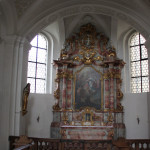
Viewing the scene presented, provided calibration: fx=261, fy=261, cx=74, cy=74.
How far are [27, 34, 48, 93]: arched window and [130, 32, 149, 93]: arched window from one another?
5059 millimetres

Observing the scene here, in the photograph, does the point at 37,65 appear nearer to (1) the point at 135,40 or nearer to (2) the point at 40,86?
(2) the point at 40,86

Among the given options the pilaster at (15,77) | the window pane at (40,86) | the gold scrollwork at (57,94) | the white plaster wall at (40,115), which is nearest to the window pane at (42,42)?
the window pane at (40,86)

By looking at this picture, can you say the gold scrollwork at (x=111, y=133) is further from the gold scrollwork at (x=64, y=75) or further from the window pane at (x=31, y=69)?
the window pane at (x=31, y=69)

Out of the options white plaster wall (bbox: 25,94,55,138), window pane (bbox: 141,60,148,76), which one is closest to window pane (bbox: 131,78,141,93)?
window pane (bbox: 141,60,148,76)

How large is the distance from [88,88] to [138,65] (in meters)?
3.14

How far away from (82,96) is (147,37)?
475cm

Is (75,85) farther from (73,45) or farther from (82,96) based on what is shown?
(73,45)

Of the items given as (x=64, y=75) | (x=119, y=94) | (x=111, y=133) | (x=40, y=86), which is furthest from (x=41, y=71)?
(x=111, y=133)

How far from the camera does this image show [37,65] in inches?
591

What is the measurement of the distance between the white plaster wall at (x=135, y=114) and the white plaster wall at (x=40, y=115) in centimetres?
404

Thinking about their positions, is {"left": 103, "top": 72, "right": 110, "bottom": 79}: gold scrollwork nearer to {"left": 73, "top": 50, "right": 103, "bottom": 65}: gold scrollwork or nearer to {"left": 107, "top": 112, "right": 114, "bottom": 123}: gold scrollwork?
{"left": 73, "top": 50, "right": 103, "bottom": 65}: gold scrollwork

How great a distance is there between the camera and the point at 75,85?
1438 cm

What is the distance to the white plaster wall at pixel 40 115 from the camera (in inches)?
534

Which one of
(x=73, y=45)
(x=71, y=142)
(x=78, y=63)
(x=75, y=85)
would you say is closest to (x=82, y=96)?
(x=75, y=85)
